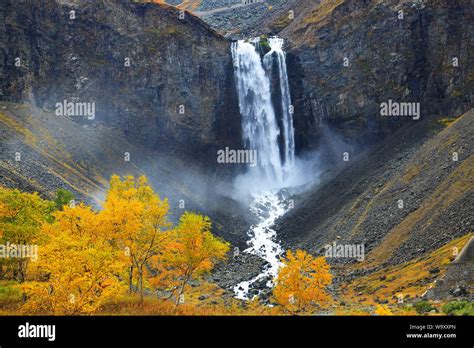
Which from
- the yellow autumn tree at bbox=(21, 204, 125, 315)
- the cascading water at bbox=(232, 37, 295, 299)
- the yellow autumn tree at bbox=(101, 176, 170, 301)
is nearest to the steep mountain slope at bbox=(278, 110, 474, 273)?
the cascading water at bbox=(232, 37, 295, 299)

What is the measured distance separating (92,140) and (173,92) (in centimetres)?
1807

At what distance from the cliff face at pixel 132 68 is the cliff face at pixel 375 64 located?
1473 cm

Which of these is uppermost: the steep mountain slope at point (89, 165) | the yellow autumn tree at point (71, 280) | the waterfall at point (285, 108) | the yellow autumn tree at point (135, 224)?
the waterfall at point (285, 108)

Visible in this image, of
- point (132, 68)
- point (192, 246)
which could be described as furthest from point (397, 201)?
point (132, 68)

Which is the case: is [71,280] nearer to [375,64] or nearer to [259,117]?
[259,117]

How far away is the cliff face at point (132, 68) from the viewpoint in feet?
226

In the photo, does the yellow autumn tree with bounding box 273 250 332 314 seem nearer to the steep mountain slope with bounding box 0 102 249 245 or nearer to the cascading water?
the steep mountain slope with bounding box 0 102 249 245

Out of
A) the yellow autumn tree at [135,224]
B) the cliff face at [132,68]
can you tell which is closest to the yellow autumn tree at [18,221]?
the yellow autumn tree at [135,224]

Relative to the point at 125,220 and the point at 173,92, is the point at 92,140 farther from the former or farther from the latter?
the point at 125,220

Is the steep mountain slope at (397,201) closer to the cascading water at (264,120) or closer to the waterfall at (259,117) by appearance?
the cascading water at (264,120)

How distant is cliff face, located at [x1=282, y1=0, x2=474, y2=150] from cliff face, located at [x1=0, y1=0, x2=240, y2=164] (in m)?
14.7

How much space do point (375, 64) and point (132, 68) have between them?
42918mm

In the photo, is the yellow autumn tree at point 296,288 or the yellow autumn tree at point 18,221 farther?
the yellow autumn tree at point 296,288

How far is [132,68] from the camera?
7638cm
